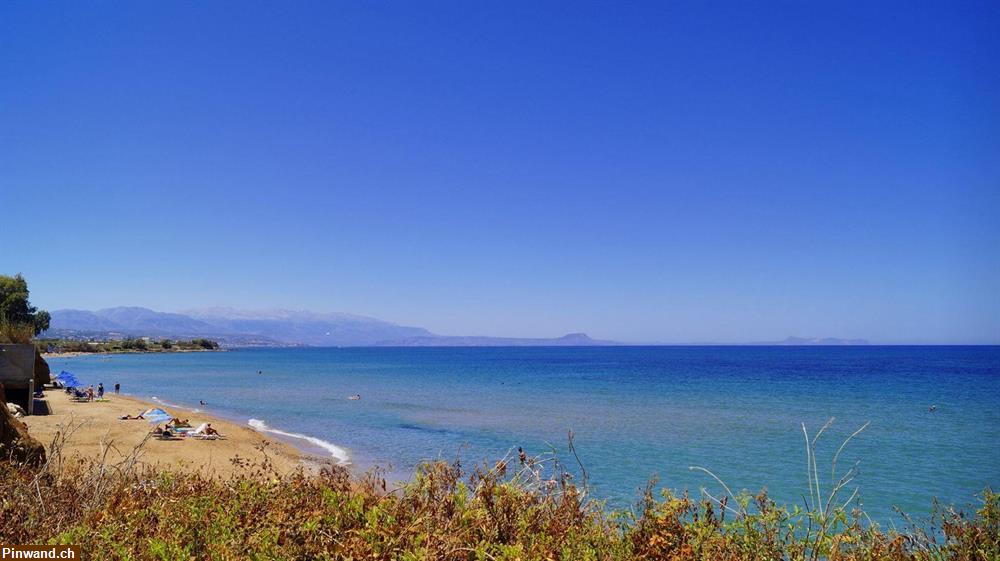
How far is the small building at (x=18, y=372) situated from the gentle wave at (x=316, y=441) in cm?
930

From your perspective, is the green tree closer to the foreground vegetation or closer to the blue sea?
the blue sea

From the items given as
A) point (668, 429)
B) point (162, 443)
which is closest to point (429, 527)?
point (162, 443)

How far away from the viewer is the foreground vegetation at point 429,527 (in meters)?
3.54

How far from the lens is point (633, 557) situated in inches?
143

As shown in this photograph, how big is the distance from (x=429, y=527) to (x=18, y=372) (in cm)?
2506

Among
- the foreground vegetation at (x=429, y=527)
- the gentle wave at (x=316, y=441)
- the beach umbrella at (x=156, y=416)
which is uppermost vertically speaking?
the foreground vegetation at (x=429, y=527)

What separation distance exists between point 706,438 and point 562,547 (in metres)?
23.5

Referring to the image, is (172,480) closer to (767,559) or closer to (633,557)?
(633,557)

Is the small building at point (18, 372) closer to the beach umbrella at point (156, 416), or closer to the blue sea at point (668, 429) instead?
the beach umbrella at point (156, 416)

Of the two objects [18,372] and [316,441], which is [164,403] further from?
[316,441]

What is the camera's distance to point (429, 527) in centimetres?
376

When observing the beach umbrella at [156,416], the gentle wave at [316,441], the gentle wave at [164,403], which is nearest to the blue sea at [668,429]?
the gentle wave at [316,441]

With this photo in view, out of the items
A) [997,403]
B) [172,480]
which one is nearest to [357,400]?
[172,480]

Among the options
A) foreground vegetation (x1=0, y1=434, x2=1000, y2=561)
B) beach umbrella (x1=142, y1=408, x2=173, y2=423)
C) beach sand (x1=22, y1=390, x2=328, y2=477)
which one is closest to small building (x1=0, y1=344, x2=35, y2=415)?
beach sand (x1=22, y1=390, x2=328, y2=477)
